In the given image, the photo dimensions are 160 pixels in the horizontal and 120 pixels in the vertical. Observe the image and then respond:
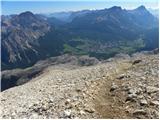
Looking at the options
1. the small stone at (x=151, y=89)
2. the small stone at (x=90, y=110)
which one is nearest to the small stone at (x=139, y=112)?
the small stone at (x=90, y=110)

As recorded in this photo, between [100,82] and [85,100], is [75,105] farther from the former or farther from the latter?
[100,82]

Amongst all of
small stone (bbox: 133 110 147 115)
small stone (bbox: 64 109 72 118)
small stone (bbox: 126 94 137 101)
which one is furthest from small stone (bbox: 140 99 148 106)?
small stone (bbox: 64 109 72 118)

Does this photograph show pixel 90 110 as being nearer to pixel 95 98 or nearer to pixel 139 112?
pixel 95 98

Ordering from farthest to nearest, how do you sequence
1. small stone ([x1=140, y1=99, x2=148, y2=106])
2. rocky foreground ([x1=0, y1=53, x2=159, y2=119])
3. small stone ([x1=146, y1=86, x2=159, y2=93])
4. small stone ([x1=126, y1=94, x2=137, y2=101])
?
small stone ([x1=146, y1=86, x2=159, y2=93]), small stone ([x1=126, y1=94, x2=137, y2=101]), small stone ([x1=140, y1=99, x2=148, y2=106]), rocky foreground ([x1=0, y1=53, x2=159, y2=119])

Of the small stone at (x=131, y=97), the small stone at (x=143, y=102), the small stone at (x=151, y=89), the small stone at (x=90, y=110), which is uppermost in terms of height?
the small stone at (x=151, y=89)

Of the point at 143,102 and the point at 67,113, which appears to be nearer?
the point at 67,113

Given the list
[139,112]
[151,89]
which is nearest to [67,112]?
[139,112]

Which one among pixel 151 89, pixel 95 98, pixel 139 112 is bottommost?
pixel 139 112

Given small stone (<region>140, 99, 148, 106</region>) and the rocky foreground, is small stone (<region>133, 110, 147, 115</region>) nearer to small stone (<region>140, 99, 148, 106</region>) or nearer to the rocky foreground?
the rocky foreground

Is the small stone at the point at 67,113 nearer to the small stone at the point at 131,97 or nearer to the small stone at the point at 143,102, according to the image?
the small stone at the point at 131,97
